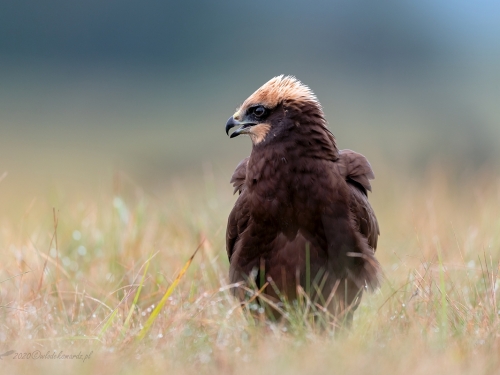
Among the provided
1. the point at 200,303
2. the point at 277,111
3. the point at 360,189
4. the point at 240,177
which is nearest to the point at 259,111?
the point at 277,111

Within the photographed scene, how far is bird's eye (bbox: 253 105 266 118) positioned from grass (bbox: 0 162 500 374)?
35.9 inches

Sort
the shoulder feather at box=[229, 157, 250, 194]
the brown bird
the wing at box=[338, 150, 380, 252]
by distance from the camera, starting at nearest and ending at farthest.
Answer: the brown bird
the wing at box=[338, 150, 380, 252]
the shoulder feather at box=[229, 157, 250, 194]

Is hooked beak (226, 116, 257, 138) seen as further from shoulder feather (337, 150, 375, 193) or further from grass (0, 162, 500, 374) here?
grass (0, 162, 500, 374)

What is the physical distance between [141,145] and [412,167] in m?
11.0

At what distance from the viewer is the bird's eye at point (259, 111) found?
17.3ft

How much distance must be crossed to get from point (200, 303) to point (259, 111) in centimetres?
126

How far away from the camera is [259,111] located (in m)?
5.30

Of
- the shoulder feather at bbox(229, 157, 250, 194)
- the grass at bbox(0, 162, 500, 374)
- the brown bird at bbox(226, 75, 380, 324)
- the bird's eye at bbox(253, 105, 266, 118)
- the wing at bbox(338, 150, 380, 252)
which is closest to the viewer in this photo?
the grass at bbox(0, 162, 500, 374)

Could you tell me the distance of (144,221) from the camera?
6418 millimetres

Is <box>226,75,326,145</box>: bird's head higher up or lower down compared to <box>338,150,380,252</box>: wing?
higher up

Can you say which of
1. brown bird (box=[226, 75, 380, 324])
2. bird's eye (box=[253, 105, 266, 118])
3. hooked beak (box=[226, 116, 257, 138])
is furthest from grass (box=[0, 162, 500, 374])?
bird's eye (box=[253, 105, 266, 118])

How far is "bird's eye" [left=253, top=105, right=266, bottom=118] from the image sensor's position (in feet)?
17.3

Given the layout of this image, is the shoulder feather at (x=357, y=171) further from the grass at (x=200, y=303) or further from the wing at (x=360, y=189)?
the grass at (x=200, y=303)

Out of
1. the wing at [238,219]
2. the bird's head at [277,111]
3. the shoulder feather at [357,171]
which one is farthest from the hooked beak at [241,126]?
the shoulder feather at [357,171]
